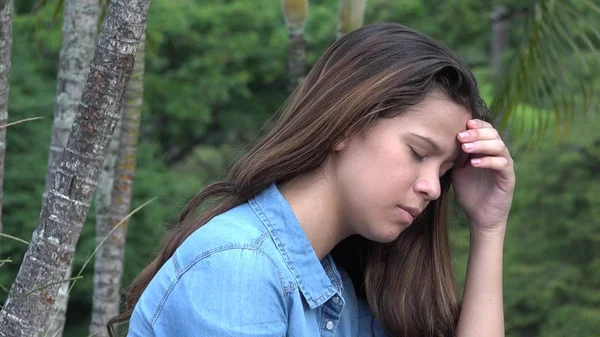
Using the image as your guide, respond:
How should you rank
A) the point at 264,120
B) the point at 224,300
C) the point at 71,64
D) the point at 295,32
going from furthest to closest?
the point at 264,120, the point at 295,32, the point at 71,64, the point at 224,300

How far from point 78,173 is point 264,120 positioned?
365 cm

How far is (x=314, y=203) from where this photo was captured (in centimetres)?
192

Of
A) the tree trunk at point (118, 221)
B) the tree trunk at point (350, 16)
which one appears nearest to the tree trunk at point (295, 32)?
the tree trunk at point (350, 16)

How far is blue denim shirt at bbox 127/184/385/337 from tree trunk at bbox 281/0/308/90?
186 centimetres

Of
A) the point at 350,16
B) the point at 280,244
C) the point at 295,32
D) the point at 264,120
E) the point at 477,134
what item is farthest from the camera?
the point at 264,120

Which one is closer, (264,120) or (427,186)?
(427,186)

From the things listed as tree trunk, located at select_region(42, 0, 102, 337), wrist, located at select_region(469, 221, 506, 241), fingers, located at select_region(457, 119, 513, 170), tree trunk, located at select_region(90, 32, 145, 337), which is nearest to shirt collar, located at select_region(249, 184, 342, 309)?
fingers, located at select_region(457, 119, 513, 170)

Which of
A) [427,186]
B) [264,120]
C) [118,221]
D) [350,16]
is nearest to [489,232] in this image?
[427,186]

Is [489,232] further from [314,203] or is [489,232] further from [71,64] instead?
[71,64]

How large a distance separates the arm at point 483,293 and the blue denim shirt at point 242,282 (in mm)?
453

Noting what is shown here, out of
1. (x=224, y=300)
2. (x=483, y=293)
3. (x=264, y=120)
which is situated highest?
(x=224, y=300)

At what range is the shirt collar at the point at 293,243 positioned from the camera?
184 cm

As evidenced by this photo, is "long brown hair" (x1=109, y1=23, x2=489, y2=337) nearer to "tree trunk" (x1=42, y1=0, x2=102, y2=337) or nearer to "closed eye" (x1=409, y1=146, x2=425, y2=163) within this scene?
"closed eye" (x1=409, y1=146, x2=425, y2=163)

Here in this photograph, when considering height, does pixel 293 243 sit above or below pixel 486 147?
below
